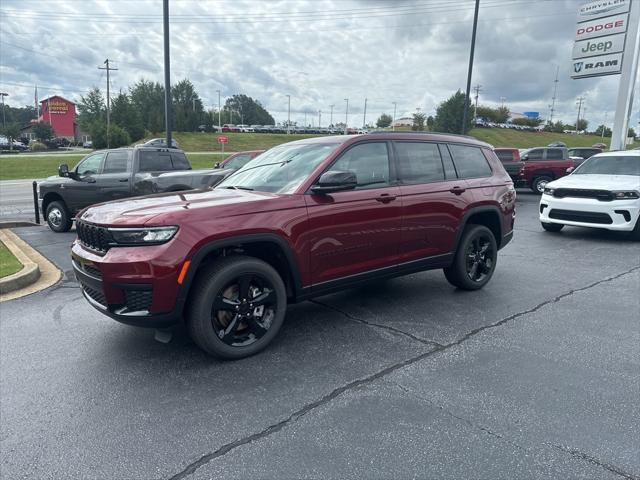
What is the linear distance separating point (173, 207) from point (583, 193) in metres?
8.29

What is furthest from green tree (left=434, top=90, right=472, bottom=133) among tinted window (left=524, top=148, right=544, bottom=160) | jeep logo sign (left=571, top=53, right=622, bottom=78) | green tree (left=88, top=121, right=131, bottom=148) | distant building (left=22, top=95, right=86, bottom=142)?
distant building (left=22, top=95, right=86, bottom=142)

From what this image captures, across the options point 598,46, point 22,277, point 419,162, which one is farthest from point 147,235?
point 598,46

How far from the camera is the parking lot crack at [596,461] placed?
2.34 meters

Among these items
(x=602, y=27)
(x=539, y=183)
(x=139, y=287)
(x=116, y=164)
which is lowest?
(x=139, y=287)

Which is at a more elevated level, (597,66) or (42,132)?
(597,66)

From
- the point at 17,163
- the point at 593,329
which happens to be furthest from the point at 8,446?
the point at 17,163

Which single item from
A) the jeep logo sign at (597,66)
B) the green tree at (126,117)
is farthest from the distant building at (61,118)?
the jeep logo sign at (597,66)

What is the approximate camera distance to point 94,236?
350cm

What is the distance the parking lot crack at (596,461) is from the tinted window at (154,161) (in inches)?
364

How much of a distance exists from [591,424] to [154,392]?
2.85 meters

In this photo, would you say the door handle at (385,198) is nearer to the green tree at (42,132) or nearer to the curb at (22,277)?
the curb at (22,277)

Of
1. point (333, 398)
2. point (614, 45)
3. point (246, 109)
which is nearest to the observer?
point (333, 398)

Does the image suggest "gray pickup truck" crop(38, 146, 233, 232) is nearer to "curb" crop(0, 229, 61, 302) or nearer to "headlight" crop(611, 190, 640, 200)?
"curb" crop(0, 229, 61, 302)

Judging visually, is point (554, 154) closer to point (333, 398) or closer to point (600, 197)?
point (600, 197)
